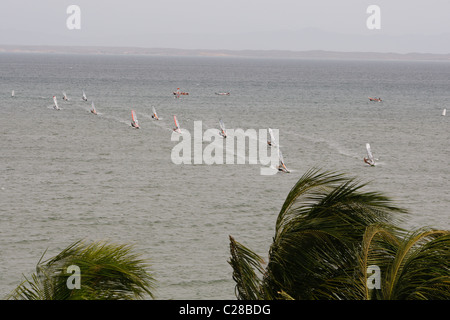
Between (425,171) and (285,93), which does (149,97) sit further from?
(425,171)

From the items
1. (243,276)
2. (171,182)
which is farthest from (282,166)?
(243,276)

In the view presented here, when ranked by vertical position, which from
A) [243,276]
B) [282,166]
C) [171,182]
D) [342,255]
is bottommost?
[171,182]

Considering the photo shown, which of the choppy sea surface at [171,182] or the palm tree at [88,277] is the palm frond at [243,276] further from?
the choppy sea surface at [171,182]

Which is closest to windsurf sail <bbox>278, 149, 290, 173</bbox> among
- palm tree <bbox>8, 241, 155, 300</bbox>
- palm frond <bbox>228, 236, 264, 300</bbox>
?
palm frond <bbox>228, 236, 264, 300</bbox>

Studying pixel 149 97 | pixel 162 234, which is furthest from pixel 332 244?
pixel 149 97

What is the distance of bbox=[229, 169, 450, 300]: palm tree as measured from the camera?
7.10 metres

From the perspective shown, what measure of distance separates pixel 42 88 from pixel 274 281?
132 meters

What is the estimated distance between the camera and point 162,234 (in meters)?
31.9

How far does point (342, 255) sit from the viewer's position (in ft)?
26.0

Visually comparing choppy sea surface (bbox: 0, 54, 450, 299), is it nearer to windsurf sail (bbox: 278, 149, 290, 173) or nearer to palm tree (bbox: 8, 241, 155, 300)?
windsurf sail (bbox: 278, 149, 290, 173)

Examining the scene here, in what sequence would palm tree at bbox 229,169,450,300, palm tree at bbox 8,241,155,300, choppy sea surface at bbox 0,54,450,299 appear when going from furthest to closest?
1. choppy sea surface at bbox 0,54,450,299
2. palm tree at bbox 8,241,155,300
3. palm tree at bbox 229,169,450,300

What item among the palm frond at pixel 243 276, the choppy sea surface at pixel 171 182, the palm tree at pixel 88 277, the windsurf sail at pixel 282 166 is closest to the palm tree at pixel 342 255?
the palm frond at pixel 243 276

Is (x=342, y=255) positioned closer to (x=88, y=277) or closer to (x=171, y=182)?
(x=88, y=277)

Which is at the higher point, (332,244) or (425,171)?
(332,244)
